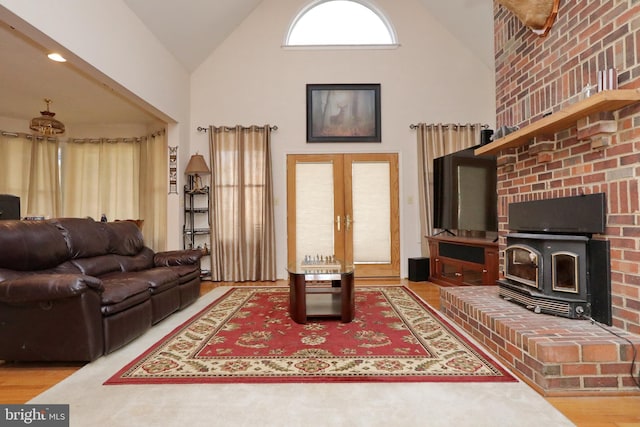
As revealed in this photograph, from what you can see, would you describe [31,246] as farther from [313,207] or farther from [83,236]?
[313,207]

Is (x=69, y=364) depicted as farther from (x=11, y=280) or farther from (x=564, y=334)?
(x=564, y=334)

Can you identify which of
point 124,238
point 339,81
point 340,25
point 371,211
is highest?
point 340,25

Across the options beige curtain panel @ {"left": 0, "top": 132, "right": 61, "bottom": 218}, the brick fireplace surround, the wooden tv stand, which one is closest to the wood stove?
the brick fireplace surround

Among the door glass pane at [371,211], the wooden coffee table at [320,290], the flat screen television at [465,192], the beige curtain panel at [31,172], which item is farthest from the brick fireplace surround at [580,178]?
the beige curtain panel at [31,172]

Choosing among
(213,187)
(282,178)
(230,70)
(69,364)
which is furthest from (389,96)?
(69,364)

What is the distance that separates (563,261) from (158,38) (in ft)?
16.0

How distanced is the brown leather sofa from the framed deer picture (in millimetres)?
3167

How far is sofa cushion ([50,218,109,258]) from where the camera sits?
10.3ft

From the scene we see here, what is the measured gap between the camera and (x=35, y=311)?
226 centimetres

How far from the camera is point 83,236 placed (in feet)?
10.9

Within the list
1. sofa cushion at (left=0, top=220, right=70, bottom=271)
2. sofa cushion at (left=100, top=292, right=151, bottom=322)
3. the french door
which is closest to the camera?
sofa cushion at (left=100, top=292, right=151, bottom=322)

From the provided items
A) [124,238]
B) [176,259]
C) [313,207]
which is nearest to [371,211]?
[313,207]

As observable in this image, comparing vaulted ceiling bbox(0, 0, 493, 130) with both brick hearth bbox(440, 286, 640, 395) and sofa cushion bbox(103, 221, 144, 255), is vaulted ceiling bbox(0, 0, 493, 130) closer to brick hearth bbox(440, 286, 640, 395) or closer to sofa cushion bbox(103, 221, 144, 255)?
sofa cushion bbox(103, 221, 144, 255)

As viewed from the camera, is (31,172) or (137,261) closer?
(137,261)
